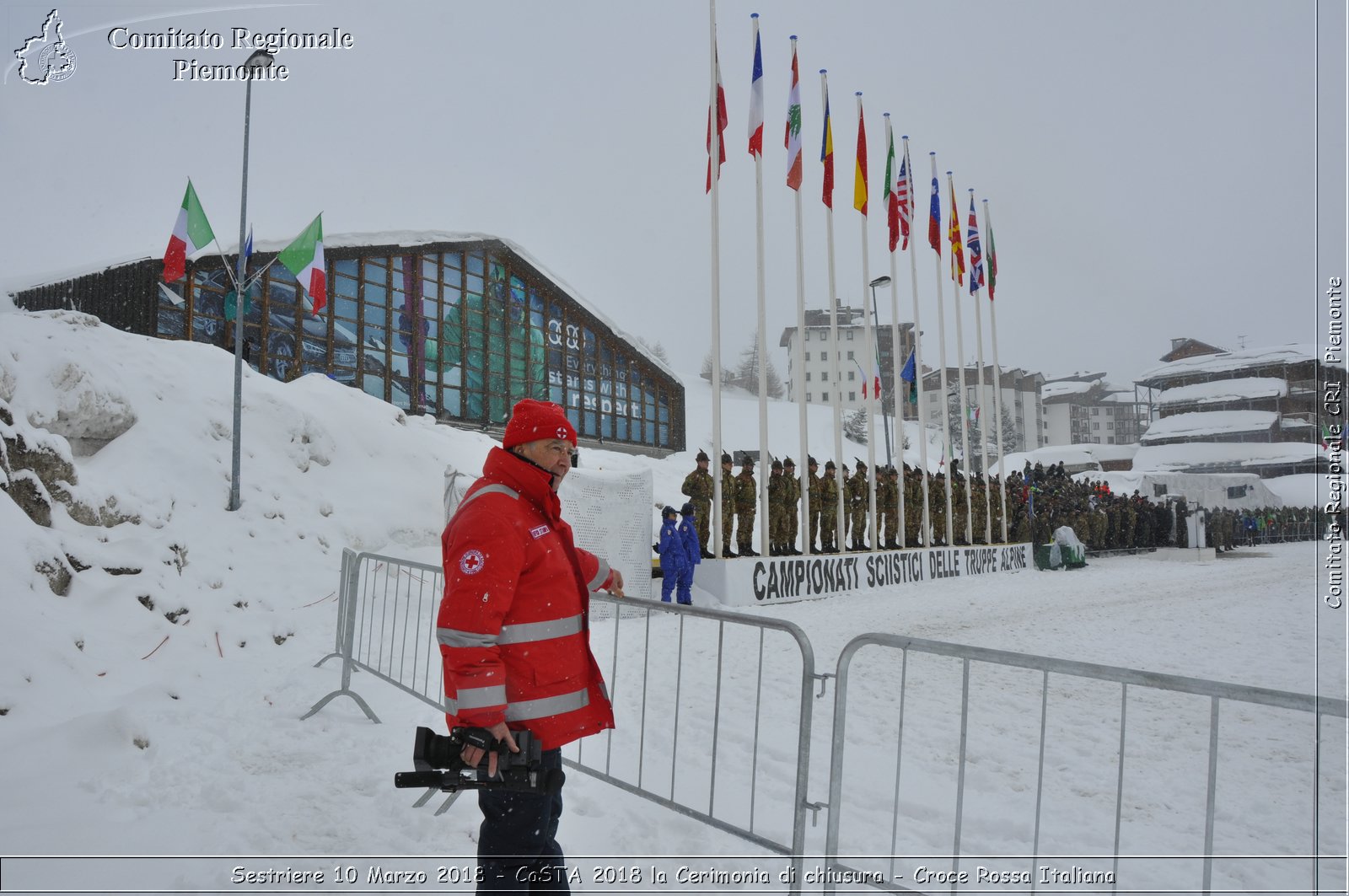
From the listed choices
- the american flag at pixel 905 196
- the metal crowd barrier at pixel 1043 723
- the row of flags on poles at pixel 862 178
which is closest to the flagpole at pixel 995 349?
the row of flags on poles at pixel 862 178

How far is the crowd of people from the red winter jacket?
8730 millimetres

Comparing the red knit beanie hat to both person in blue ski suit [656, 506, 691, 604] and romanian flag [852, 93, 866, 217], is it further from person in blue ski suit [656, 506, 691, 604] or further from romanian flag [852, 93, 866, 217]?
romanian flag [852, 93, 866, 217]

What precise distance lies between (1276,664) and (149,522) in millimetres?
12212

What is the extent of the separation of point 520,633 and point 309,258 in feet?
40.6

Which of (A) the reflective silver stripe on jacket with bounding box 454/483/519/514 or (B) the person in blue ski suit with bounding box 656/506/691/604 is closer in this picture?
(A) the reflective silver stripe on jacket with bounding box 454/483/519/514

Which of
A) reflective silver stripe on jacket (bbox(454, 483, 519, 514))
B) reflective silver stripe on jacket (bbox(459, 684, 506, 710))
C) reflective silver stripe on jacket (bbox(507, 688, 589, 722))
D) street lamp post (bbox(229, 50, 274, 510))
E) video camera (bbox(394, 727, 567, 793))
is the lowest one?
video camera (bbox(394, 727, 567, 793))

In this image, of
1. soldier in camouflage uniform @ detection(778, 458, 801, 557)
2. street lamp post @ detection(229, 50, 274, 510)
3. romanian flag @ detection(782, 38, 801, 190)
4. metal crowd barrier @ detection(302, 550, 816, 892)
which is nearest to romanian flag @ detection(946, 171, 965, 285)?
romanian flag @ detection(782, 38, 801, 190)

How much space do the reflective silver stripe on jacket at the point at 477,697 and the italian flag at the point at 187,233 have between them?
1190 cm

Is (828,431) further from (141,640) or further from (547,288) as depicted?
(141,640)

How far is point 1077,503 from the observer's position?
2323cm

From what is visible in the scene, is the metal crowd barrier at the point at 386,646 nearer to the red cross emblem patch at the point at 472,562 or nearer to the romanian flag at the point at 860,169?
the red cross emblem patch at the point at 472,562

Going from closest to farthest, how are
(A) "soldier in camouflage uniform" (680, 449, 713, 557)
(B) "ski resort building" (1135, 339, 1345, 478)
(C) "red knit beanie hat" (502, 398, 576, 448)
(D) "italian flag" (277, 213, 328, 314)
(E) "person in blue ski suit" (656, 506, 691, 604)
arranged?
(B) "ski resort building" (1135, 339, 1345, 478) → (C) "red knit beanie hat" (502, 398, 576, 448) → (E) "person in blue ski suit" (656, 506, 691, 604) → (D) "italian flag" (277, 213, 328, 314) → (A) "soldier in camouflage uniform" (680, 449, 713, 557)

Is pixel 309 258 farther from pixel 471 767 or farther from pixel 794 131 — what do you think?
pixel 471 767

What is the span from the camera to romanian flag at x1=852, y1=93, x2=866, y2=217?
15797mm
